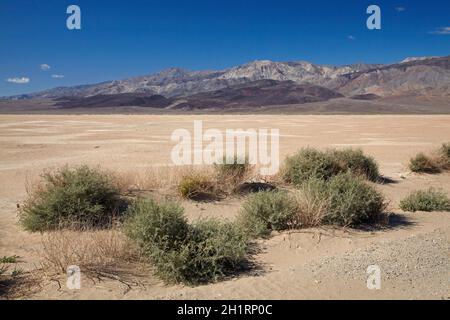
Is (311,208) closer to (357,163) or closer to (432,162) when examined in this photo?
(357,163)

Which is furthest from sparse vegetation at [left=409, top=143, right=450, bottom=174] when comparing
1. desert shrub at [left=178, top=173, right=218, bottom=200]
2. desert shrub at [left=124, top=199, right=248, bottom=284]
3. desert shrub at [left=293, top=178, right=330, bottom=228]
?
desert shrub at [left=124, top=199, right=248, bottom=284]

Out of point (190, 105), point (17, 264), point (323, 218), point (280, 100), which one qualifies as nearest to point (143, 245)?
point (17, 264)

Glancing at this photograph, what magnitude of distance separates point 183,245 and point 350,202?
11.3 ft

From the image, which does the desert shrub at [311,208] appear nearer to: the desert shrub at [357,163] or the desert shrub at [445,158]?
the desert shrub at [357,163]

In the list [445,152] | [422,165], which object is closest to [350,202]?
[422,165]

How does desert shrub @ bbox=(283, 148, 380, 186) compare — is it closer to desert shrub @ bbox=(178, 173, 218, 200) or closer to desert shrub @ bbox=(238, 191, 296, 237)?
desert shrub @ bbox=(178, 173, 218, 200)

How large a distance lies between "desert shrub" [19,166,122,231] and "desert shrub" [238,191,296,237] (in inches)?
105

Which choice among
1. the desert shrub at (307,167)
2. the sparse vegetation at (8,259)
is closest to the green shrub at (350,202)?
the desert shrub at (307,167)

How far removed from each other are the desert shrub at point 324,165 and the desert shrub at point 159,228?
5.39 metres

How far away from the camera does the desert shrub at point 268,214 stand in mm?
7711

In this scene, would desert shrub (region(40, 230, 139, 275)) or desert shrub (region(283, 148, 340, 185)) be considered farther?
desert shrub (region(283, 148, 340, 185))

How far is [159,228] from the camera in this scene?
6250 mm

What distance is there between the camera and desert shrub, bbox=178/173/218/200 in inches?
404
